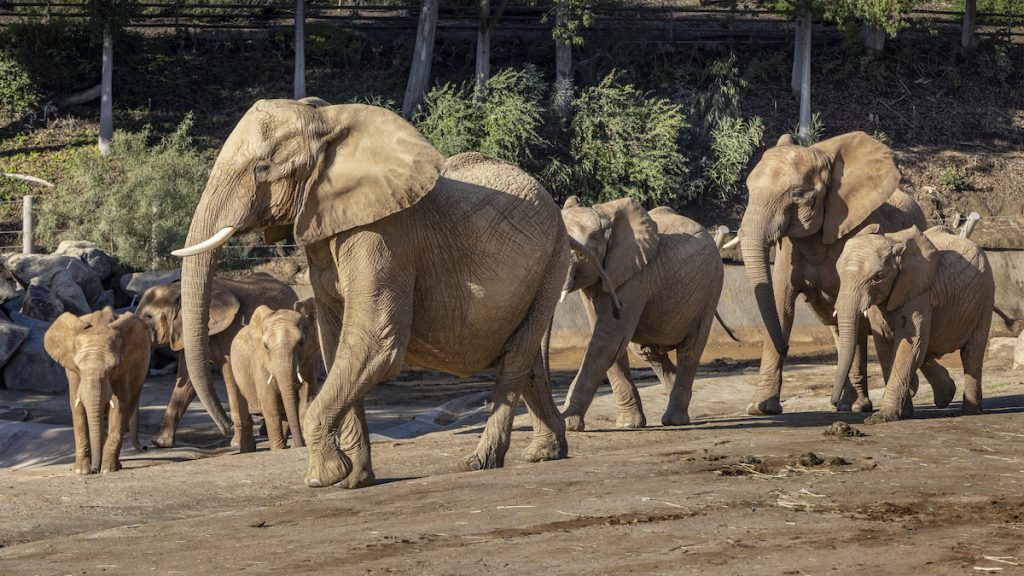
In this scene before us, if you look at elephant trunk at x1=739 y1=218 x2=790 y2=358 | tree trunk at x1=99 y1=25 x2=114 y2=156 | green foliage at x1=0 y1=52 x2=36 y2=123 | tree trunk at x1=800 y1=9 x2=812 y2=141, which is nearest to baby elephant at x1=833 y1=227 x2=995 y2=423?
elephant trunk at x1=739 y1=218 x2=790 y2=358

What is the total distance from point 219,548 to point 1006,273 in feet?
79.5

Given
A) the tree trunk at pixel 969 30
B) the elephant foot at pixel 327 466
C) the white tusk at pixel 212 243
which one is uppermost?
the tree trunk at pixel 969 30

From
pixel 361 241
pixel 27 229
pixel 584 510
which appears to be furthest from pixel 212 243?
pixel 27 229

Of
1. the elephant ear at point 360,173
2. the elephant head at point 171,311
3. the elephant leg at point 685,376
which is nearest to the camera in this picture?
the elephant ear at point 360,173

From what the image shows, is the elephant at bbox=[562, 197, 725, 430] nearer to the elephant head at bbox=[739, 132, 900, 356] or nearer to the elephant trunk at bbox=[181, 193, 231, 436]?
the elephant head at bbox=[739, 132, 900, 356]

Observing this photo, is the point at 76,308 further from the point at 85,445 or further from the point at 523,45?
the point at 523,45

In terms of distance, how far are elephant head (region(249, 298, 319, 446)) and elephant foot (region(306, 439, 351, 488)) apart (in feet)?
15.9

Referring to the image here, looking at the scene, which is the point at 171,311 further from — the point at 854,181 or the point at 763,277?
the point at 854,181

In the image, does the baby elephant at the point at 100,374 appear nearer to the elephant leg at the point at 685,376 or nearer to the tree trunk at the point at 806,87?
the elephant leg at the point at 685,376

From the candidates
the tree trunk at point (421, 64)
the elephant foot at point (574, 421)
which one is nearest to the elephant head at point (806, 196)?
the elephant foot at point (574, 421)

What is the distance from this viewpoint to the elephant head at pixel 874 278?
44.5 ft

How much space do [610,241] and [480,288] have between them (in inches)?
159

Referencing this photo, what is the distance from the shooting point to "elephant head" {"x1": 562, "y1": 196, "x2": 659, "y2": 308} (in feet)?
43.8

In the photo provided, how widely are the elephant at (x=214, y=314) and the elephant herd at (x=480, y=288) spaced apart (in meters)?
0.03
